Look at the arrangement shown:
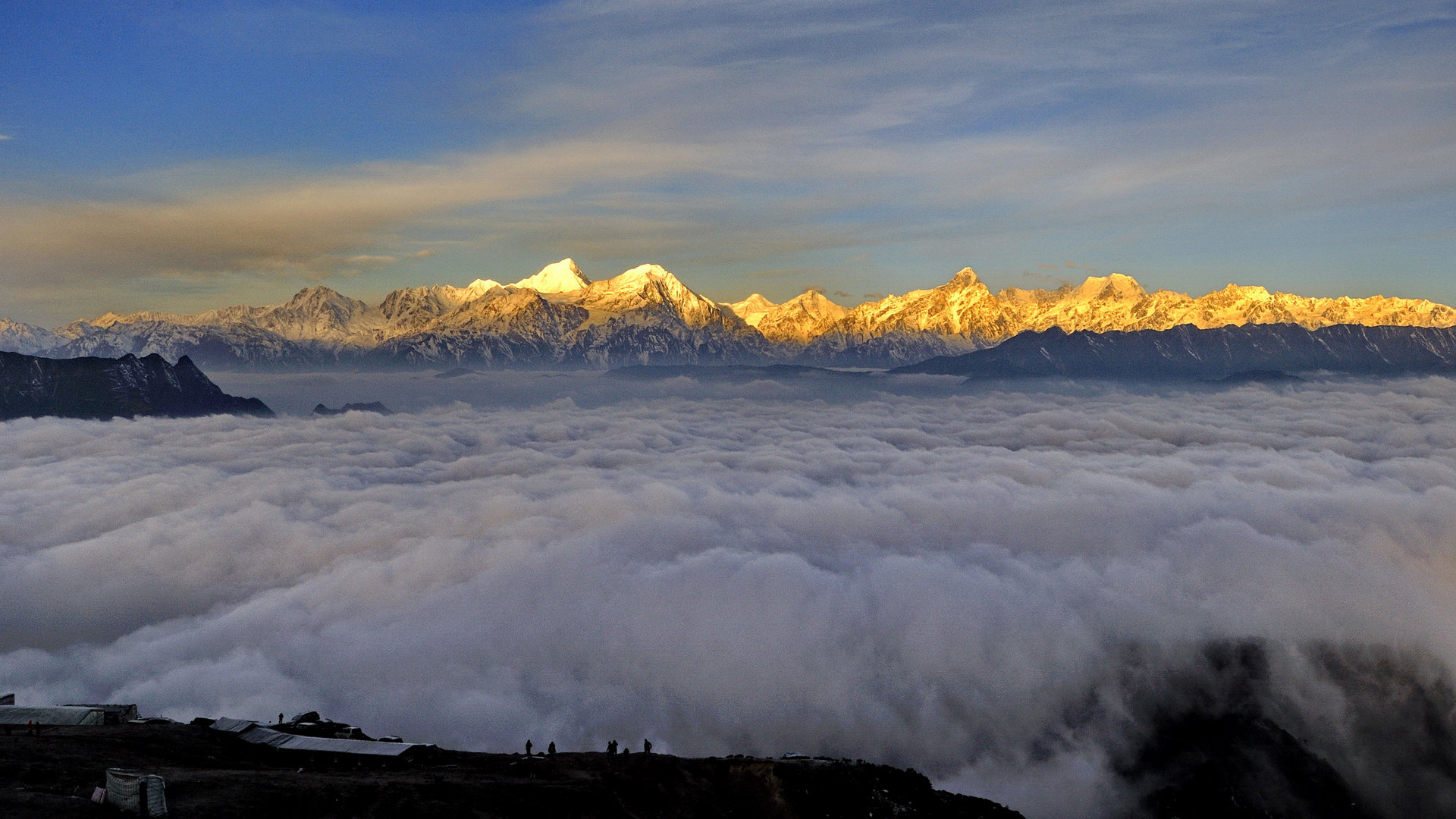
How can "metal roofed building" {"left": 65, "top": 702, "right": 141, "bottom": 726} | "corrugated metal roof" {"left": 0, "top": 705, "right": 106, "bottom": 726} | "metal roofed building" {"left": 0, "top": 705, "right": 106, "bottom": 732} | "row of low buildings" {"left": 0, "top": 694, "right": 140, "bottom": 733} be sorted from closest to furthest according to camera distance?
→ "row of low buildings" {"left": 0, "top": 694, "right": 140, "bottom": 733} < "metal roofed building" {"left": 0, "top": 705, "right": 106, "bottom": 732} < "corrugated metal roof" {"left": 0, "top": 705, "right": 106, "bottom": 726} < "metal roofed building" {"left": 65, "top": 702, "right": 141, "bottom": 726}

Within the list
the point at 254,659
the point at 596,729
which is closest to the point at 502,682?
the point at 596,729

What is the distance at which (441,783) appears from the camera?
72.4 metres

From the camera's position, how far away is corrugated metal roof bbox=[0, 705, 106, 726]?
8312 centimetres

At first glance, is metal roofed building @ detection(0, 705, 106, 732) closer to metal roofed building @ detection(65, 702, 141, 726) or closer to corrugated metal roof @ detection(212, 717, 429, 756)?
metal roofed building @ detection(65, 702, 141, 726)

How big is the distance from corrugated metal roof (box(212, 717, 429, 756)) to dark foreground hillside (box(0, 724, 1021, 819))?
1058 mm

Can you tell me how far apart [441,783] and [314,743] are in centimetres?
1836

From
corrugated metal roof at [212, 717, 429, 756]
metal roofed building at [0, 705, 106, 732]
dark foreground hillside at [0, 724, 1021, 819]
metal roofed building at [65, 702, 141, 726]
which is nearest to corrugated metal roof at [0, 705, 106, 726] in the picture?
metal roofed building at [0, 705, 106, 732]

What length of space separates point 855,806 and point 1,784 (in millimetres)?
66833

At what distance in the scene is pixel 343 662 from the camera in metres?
192

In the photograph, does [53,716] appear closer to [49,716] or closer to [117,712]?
[49,716]

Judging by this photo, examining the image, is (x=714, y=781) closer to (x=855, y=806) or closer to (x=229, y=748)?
(x=855, y=806)

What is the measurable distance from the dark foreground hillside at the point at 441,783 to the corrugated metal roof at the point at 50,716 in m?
2.30

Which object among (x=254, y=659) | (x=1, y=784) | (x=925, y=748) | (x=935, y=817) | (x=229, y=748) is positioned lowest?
(x=925, y=748)

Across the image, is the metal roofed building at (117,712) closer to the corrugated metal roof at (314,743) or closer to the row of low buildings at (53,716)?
the row of low buildings at (53,716)
